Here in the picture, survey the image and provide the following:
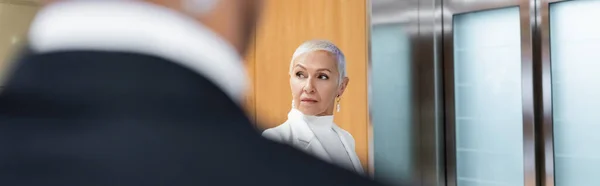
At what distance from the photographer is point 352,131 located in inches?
96.5

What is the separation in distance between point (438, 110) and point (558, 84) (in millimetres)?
454

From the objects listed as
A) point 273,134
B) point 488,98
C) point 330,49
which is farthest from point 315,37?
point 273,134

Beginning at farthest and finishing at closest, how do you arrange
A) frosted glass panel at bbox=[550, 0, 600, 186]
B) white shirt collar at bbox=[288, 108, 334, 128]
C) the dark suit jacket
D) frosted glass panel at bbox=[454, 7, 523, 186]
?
white shirt collar at bbox=[288, 108, 334, 128], frosted glass panel at bbox=[454, 7, 523, 186], frosted glass panel at bbox=[550, 0, 600, 186], the dark suit jacket

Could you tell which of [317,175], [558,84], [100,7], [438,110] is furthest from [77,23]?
[438,110]

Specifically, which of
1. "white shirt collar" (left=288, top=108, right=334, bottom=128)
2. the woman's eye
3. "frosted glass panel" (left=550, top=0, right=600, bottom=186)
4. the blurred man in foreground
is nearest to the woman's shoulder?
the blurred man in foreground

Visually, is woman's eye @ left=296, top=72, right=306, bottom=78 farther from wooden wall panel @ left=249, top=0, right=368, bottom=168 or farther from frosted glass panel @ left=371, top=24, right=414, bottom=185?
frosted glass panel @ left=371, top=24, right=414, bottom=185

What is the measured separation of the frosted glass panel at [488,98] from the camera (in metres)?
2.17

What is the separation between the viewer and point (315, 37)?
253 cm

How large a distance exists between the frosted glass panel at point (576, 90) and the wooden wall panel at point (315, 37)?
0.67m

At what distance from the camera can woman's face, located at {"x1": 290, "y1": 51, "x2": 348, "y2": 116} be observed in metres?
2.42

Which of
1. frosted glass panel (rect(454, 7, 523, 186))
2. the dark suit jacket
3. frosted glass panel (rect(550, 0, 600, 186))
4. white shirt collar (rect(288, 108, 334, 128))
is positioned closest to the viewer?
the dark suit jacket

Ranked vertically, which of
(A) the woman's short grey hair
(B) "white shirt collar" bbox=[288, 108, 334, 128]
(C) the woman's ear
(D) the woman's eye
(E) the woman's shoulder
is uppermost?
(A) the woman's short grey hair

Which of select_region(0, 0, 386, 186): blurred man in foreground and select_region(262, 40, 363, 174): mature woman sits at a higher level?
select_region(262, 40, 363, 174): mature woman

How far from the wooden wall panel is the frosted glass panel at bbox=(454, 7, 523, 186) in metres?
0.35
